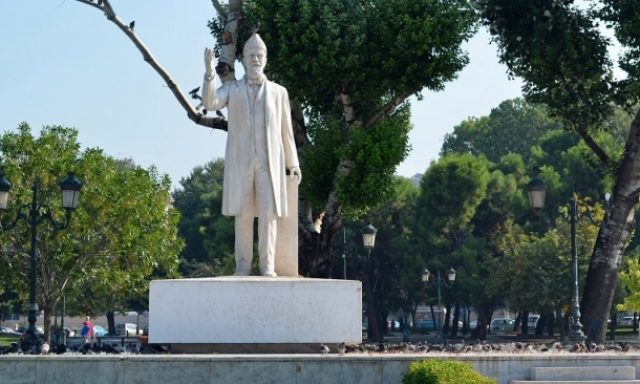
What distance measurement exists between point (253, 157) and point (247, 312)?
2.07m

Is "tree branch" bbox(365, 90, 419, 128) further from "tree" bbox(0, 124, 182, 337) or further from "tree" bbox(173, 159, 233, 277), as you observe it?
"tree" bbox(173, 159, 233, 277)

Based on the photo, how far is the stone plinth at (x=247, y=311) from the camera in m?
16.0

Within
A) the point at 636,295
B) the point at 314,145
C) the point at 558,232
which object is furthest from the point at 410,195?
the point at 314,145

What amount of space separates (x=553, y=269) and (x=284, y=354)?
138 ft

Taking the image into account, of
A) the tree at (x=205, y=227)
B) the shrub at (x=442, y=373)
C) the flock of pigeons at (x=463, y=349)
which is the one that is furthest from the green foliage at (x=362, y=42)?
the tree at (x=205, y=227)

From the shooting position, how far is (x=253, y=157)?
16.9 meters

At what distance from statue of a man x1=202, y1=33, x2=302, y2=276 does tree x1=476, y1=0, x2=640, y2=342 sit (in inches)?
398

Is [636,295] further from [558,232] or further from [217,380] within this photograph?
[217,380]

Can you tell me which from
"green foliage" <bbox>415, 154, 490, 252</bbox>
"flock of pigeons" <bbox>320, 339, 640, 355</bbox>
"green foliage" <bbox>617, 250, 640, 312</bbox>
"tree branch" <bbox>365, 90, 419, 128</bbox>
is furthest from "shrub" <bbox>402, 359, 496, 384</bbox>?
"green foliage" <bbox>415, 154, 490, 252</bbox>

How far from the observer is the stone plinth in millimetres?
16000

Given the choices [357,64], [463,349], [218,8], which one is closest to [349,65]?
[357,64]

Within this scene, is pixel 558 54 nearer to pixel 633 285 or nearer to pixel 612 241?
pixel 612 241

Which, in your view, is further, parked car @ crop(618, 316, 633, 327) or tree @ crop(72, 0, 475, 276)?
parked car @ crop(618, 316, 633, 327)

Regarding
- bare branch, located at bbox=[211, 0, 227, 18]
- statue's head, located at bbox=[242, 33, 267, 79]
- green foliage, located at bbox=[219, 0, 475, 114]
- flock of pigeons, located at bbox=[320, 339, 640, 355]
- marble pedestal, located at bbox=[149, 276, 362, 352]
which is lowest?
flock of pigeons, located at bbox=[320, 339, 640, 355]
